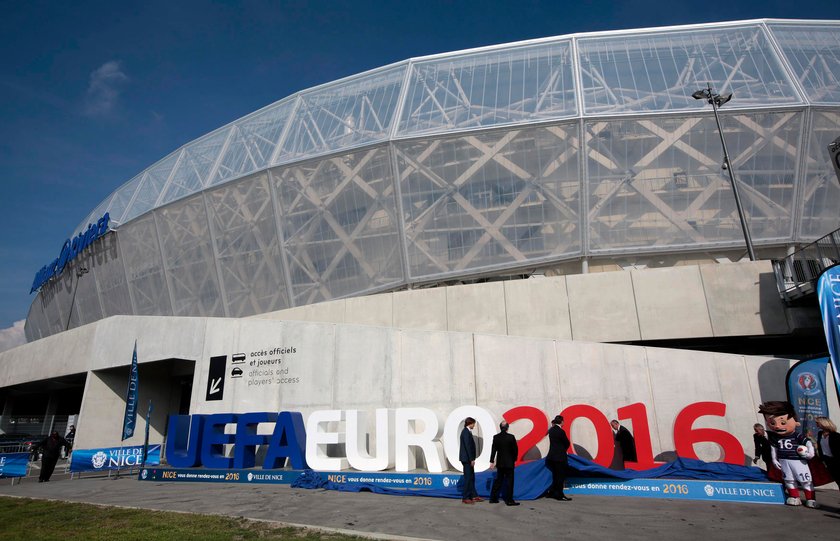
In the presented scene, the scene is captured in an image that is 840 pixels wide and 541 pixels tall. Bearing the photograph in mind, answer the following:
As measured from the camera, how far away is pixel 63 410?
37375 millimetres

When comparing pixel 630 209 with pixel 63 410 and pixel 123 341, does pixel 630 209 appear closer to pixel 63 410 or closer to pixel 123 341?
pixel 123 341

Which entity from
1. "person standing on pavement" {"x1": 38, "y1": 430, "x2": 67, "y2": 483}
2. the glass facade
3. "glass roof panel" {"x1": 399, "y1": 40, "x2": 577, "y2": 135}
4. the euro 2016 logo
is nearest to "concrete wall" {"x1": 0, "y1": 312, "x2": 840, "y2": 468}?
the euro 2016 logo

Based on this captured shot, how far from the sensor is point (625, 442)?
1084 cm

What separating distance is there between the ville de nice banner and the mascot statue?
34 cm

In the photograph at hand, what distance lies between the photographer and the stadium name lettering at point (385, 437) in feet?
34.9

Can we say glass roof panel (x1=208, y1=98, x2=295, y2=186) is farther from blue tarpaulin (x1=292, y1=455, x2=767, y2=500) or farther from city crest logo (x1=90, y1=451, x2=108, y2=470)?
blue tarpaulin (x1=292, y1=455, x2=767, y2=500)

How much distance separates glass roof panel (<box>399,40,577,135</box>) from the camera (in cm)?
2095

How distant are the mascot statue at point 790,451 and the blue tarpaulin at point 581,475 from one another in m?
1.40

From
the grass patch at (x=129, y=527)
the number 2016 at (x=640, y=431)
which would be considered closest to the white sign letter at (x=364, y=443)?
the number 2016 at (x=640, y=431)

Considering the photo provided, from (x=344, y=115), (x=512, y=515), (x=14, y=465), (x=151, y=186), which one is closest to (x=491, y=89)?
(x=344, y=115)

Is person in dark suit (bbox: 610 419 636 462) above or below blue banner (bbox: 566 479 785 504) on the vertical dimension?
above

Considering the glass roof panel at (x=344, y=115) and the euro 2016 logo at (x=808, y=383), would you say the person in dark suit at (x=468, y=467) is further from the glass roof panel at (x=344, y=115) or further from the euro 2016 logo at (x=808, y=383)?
the glass roof panel at (x=344, y=115)

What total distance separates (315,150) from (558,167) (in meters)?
11.1

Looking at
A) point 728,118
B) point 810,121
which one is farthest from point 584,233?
point 810,121
